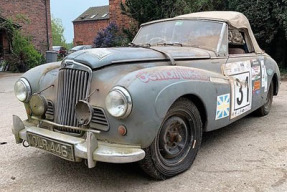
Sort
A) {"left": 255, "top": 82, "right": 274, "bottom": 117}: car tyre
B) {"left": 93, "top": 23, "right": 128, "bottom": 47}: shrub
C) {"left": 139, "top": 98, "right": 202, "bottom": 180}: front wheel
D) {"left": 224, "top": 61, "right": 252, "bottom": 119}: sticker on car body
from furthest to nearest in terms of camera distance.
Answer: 1. {"left": 93, "top": 23, "right": 128, "bottom": 47}: shrub
2. {"left": 255, "top": 82, "right": 274, "bottom": 117}: car tyre
3. {"left": 224, "top": 61, "right": 252, "bottom": 119}: sticker on car body
4. {"left": 139, "top": 98, "right": 202, "bottom": 180}: front wheel

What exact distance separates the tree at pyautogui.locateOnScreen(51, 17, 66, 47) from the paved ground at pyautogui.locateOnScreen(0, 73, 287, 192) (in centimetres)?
4632

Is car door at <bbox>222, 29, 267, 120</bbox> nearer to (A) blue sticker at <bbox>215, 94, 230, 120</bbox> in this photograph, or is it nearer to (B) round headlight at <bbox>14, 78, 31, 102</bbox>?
(A) blue sticker at <bbox>215, 94, 230, 120</bbox>

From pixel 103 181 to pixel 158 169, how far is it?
1.96 ft

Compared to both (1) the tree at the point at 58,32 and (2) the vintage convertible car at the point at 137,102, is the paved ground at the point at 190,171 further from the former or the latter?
(1) the tree at the point at 58,32

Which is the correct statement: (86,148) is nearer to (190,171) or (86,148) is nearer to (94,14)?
(190,171)

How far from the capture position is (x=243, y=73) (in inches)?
181

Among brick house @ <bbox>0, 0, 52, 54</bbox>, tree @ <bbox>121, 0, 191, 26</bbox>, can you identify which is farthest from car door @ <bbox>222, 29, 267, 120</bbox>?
brick house @ <bbox>0, 0, 52, 54</bbox>

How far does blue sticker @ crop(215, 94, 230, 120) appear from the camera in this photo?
389 centimetres

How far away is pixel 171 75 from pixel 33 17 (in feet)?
70.0

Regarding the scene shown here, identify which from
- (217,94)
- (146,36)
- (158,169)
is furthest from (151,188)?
(146,36)

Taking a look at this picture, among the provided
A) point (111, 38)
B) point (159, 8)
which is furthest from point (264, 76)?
point (111, 38)

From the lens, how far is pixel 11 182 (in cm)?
337

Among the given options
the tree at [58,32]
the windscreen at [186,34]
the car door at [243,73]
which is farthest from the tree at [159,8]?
the tree at [58,32]

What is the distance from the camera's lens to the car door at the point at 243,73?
4.32 m
